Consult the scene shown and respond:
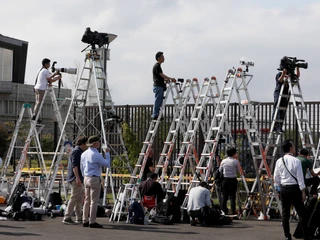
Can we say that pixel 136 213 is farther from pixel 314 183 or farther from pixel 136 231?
pixel 314 183

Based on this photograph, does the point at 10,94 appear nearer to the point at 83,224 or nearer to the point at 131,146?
the point at 131,146

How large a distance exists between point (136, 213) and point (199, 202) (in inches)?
61.7

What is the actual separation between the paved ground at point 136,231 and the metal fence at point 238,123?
226 inches

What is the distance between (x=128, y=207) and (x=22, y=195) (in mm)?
2679

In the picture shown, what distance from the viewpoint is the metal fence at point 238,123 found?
22.4 m

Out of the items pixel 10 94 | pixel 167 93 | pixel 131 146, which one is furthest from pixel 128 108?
pixel 10 94

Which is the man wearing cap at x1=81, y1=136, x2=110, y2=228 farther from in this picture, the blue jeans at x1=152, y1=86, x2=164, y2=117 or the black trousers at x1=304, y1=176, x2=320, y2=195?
the black trousers at x1=304, y1=176, x2=320, y2=195

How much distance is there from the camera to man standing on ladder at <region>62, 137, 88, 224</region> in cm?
1580

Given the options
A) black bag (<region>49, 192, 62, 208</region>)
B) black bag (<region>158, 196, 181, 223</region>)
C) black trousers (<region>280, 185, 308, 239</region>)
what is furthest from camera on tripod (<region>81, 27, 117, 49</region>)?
black trousers (<region>280, 185, 308, 239</region>)

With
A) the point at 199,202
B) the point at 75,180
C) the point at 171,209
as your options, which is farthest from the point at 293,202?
the point at 75,180

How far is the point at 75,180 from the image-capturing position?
1605cm

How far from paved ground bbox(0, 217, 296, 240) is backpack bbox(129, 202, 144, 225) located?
0.27 meters

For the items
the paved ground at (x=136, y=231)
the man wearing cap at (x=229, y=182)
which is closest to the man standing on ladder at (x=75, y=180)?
the paved ground at (x=136, y=231)

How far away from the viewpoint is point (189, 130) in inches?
714
